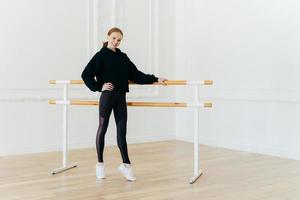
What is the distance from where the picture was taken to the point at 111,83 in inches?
141

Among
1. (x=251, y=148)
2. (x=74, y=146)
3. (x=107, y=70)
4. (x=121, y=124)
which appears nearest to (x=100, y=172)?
(x=121, y=124)

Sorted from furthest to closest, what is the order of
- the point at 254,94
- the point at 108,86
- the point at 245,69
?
1. the point at 245,69
2. the point at 254,94
3. the point at 108,86

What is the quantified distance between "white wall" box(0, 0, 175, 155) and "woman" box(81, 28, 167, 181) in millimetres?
1514

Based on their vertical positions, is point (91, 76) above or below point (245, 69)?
below

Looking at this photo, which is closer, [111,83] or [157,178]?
[111,83]

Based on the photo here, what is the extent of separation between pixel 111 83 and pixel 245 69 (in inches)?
84.1

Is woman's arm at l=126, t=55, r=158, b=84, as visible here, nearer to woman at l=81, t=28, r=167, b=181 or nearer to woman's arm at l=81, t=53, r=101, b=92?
woman at l=81, t=28, r=167, b=181

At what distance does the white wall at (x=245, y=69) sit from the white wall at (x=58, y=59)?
48 centimetres

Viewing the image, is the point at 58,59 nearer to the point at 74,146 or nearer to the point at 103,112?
the point at 74,146

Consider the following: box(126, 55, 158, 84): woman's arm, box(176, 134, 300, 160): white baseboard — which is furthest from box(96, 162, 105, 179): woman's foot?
box(176, 134, 300, 160): white baseboard

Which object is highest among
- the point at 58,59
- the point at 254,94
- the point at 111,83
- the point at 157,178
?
the point at 58,59

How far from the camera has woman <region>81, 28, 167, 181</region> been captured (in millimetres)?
3605

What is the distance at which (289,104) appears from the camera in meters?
4.77

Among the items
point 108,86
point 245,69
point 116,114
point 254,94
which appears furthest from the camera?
point 245,69
